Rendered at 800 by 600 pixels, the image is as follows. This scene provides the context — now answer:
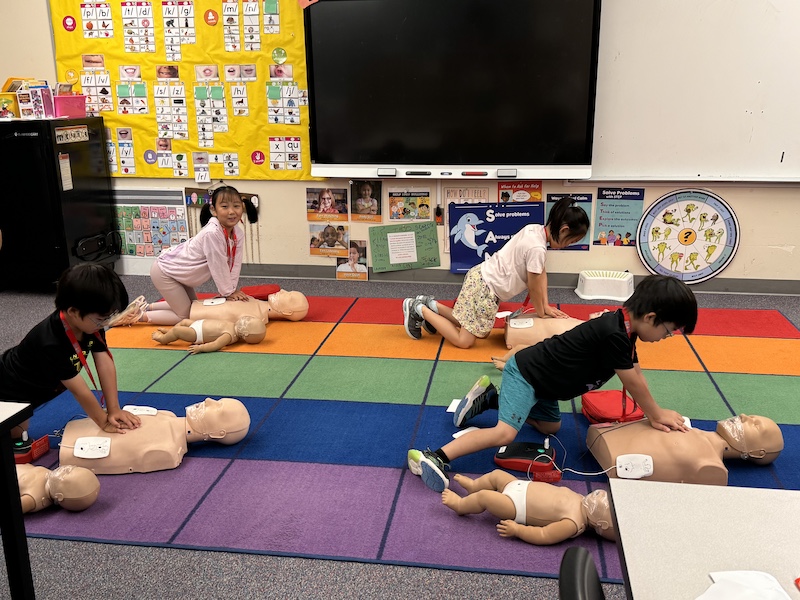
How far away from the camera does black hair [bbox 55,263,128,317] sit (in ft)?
7.89

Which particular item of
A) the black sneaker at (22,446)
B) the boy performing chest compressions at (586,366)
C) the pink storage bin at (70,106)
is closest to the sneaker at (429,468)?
the boy performing chest compressions at (586,366)

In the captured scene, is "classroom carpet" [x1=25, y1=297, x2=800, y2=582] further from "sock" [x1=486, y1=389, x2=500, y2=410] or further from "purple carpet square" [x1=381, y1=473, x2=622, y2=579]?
"sock" [x1=486, y1=389, x2=500, y2=410]

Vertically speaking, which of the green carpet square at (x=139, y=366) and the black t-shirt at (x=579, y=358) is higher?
the black t-shirt at (x=579, y=358)

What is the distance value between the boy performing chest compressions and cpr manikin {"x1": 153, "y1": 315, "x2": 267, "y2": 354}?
1576mm

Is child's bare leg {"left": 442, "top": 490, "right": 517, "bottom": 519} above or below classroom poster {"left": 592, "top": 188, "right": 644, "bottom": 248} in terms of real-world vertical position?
below

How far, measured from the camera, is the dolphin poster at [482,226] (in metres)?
4.88

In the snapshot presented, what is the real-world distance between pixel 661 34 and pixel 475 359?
2.39m

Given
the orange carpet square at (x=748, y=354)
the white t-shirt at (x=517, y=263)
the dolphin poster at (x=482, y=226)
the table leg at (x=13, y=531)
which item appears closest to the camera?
the table leg at (x=13, y=531)

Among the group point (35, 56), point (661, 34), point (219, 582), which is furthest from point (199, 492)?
point (35, 56)

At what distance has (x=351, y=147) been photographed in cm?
487

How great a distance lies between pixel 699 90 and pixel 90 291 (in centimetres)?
379

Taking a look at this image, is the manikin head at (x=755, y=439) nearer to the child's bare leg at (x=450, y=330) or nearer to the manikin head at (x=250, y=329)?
the child's bare leg at (x=450, y=330)

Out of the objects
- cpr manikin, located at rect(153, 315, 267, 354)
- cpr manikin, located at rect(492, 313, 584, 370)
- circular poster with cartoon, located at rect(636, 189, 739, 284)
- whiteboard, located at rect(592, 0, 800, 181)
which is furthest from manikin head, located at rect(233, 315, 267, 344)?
circular poster with cartoon, located at rect(636, 189, 739, 284)

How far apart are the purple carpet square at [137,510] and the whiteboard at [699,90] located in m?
3.34
